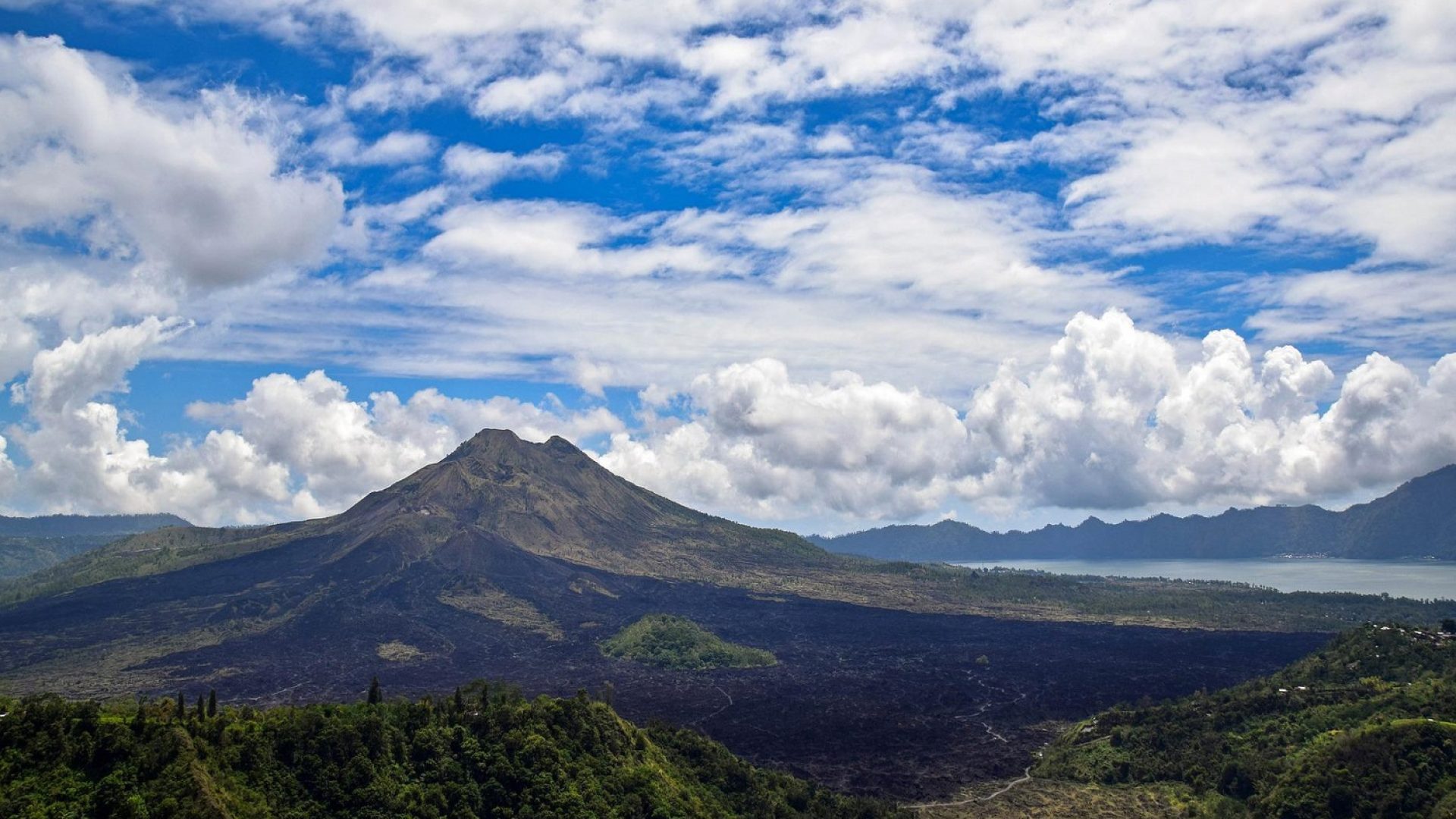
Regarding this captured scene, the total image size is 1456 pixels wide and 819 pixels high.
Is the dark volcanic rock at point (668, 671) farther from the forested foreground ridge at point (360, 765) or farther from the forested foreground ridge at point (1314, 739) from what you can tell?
the forested foreground ridge at point (360, 765)

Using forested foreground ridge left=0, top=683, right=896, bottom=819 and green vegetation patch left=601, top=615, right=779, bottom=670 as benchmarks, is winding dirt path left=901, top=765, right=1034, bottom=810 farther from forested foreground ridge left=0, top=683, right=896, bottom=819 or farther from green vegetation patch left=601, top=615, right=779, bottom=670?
green vegetation patch left=601, top=615, right=779, bottom=670

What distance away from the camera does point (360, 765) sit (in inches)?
1626

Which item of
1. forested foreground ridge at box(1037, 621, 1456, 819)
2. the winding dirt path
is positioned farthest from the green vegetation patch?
the winding dirt path

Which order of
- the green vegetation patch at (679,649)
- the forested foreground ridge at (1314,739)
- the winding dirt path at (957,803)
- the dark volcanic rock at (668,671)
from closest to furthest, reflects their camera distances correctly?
the forested foreground ridge at (1314,739)
the winding dirt path at (957,803)
the dark volcanic rock at (668,671)
the green vegetation patch at (679,649)

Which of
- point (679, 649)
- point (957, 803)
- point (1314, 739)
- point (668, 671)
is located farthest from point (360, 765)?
point (679, 649)

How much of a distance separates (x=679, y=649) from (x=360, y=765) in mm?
106367

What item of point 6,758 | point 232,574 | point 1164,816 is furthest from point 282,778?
point 232,574

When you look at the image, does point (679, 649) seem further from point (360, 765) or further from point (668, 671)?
point (360, 765)

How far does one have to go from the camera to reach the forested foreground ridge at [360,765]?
34031mm

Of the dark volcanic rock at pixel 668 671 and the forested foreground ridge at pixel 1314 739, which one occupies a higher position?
the forested foreground ridge at pixel 1314 739

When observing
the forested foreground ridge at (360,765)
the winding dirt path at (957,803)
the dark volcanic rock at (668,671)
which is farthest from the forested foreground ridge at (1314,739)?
the forested foreground ridge at (360,765)

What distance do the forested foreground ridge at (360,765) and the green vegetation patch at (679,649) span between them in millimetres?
85029

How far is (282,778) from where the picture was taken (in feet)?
130

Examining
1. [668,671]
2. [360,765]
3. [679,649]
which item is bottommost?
[668,671]
